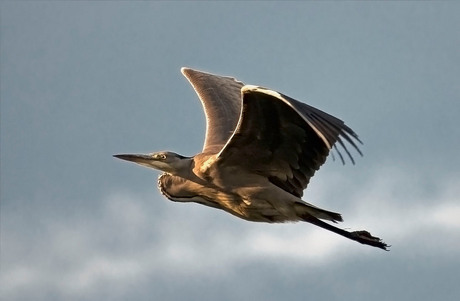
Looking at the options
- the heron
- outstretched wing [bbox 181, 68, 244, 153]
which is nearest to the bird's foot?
the heron

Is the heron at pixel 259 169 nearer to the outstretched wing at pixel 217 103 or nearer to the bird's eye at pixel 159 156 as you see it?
the bird's eye at pixel 159 156

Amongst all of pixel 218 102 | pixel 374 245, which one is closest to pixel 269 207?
pixel 374 245

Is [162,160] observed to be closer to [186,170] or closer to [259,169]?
[186,170]

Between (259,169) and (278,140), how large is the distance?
1.99ft

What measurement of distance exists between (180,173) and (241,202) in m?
0.85

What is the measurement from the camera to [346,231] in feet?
51.1

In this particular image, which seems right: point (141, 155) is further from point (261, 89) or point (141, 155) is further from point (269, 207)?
point (261, 89)

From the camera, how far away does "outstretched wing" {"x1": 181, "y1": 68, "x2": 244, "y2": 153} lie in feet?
54.9

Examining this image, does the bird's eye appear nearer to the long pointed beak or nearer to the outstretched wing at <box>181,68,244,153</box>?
the long pointed beak

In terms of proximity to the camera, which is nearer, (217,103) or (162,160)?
(162,160)

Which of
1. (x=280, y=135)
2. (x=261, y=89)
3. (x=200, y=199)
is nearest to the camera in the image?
(x=261, y=89)

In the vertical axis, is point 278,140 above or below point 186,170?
above

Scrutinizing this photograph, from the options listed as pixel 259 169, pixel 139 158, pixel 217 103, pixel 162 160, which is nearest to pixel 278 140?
pixel 259 169

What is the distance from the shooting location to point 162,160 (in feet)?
50.8
